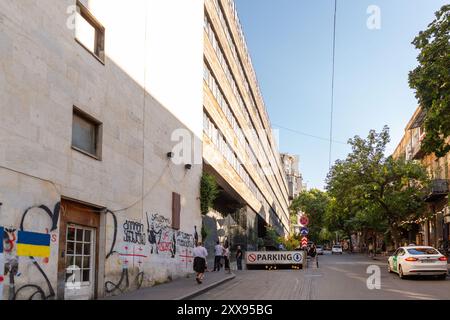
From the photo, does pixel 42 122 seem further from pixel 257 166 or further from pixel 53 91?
pixel 257 166

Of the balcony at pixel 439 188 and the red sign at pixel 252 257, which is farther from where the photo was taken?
the balcony at pixel 439 188

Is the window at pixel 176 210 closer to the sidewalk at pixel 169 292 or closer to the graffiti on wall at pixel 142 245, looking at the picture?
the graffiti on wall at pixel 142 245

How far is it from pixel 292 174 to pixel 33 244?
121158mm

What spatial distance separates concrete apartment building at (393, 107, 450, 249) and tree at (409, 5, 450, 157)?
1590 centimetres

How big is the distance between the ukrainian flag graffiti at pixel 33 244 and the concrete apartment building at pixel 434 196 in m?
A: 29.9

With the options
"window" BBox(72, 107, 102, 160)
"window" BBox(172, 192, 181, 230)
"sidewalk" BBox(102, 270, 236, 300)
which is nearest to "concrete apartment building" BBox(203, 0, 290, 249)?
"window" BBox(172, 192, 181, 230)

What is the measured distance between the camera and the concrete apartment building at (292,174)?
12199 cm

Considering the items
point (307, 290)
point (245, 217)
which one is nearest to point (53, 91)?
point (307, 290)

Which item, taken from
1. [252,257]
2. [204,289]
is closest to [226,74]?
[252,257]

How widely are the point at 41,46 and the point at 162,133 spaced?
27.5 ft

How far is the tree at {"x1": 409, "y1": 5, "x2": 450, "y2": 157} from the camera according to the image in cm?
1936

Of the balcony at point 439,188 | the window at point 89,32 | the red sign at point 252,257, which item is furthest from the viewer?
the balcony at point 439,188

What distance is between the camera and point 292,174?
427ft

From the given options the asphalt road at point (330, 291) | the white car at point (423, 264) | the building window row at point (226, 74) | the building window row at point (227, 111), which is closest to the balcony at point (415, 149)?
the building window row at point (227, 111)
